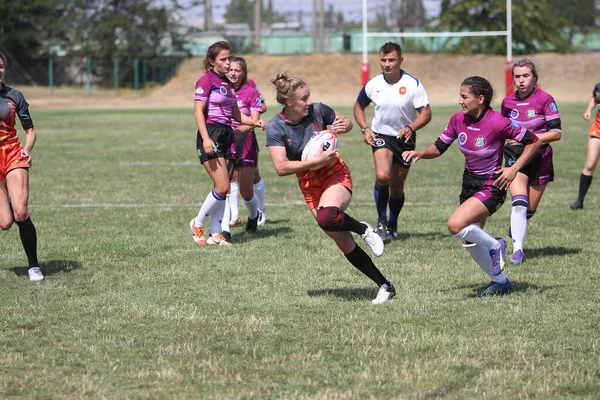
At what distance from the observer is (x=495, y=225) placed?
11.2 m

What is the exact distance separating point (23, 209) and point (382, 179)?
4141mm

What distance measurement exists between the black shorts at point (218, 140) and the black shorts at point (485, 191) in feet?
10.0

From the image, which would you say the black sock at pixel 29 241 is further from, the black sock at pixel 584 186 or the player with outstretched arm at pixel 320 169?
the black sock at pixel 584 186

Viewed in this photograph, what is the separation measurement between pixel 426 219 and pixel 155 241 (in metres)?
3.61

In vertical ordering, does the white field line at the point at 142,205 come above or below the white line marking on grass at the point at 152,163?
above

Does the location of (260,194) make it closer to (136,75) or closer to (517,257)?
(517,257)

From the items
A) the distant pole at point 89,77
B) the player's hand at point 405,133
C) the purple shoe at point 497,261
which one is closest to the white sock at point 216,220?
the player's hand at point 405,133

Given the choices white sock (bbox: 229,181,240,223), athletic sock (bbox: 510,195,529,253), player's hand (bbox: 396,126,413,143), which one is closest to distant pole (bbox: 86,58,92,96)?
white sock (bbox: 229,181,240,223)

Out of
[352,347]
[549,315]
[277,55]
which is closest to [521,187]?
[549,315]

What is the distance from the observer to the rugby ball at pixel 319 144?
23.1 ft

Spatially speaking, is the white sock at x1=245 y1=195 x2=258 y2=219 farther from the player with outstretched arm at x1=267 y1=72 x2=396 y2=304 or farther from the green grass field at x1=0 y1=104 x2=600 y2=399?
the player with outstretched arm at x1=267 y1=72 x2=396 y2=304

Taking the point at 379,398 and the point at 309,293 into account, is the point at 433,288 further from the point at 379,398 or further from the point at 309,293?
the point at 379,398

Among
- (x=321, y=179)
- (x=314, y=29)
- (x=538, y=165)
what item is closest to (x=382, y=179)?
(x=538, y=165)

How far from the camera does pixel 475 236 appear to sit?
7.27 metres
